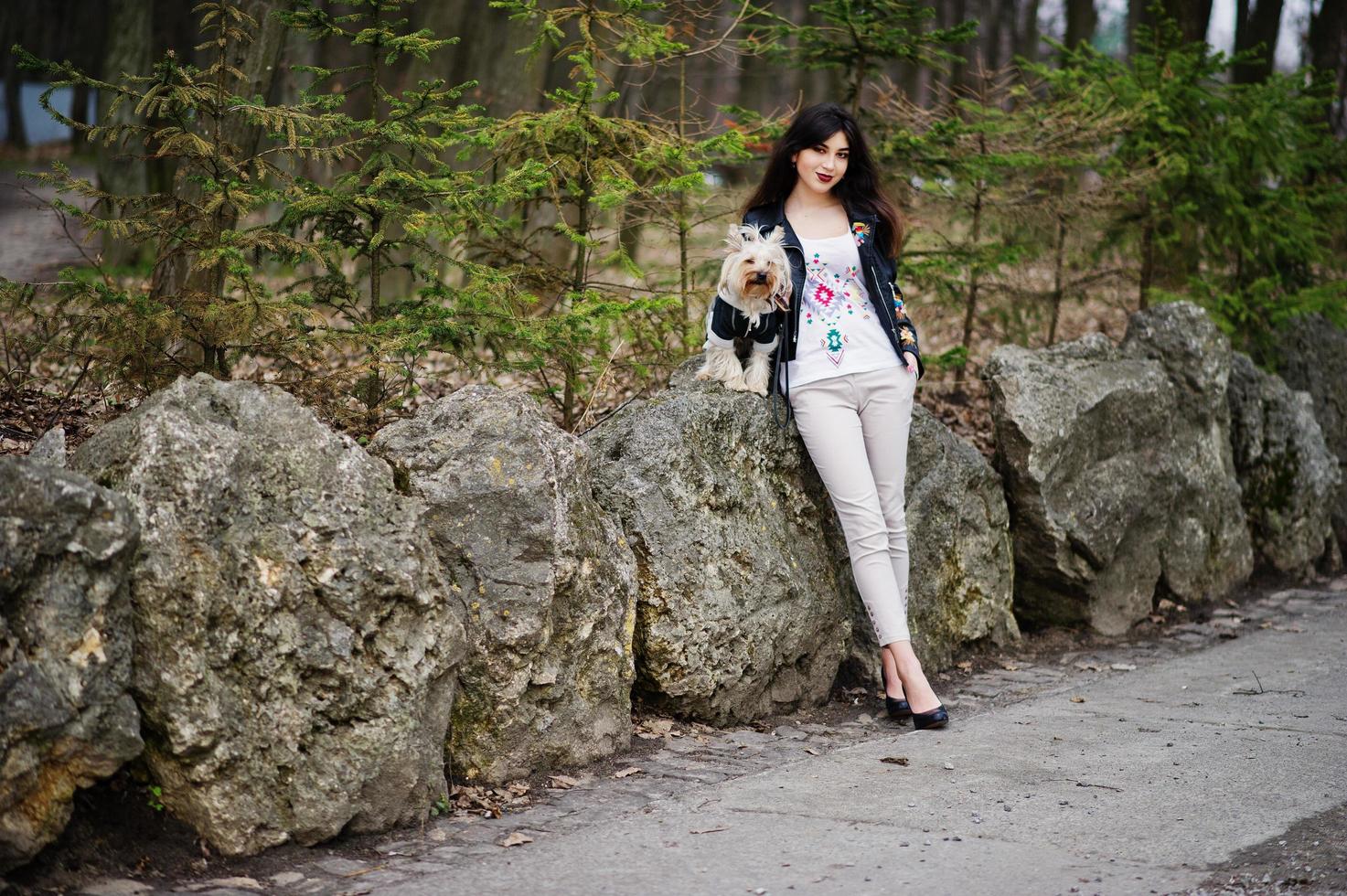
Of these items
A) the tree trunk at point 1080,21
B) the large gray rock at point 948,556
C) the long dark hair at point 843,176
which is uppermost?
the tree trunk at point 1080,21

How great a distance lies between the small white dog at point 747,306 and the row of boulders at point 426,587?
A: 141 mm

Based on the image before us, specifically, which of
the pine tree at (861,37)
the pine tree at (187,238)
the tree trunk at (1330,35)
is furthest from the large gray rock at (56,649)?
the tree trunk at (1330,35)

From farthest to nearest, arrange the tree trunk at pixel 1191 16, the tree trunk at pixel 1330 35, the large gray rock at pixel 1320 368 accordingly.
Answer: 1. the tree trunk at pixel 1330 35
2. the tree trunk at pixel 1191 16
3. the large gray rock at pixel 1320 368

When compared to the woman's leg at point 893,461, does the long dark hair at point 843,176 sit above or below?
above

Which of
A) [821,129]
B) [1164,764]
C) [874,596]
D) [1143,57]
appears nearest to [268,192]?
[821,129]

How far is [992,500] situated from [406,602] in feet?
12.8

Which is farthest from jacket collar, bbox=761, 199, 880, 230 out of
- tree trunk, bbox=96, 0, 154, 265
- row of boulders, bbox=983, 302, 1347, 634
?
tree trunk, bbox=96, 0, 154, 265

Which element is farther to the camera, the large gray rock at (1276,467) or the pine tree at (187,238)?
the large gray rock at (1276,467)

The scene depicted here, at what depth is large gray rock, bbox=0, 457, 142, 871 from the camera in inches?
138

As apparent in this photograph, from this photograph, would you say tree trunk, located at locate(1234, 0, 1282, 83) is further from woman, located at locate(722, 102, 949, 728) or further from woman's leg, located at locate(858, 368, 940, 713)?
woman's leg, located at locate(858, 368, 940, 713)

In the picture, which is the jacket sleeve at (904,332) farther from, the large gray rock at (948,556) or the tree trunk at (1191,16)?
the tree trunk at (1191,16)

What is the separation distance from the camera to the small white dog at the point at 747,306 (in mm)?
5504

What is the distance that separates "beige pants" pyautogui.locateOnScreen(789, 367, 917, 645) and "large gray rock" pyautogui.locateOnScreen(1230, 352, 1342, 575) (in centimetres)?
417

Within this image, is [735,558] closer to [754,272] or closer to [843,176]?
[754,272]
